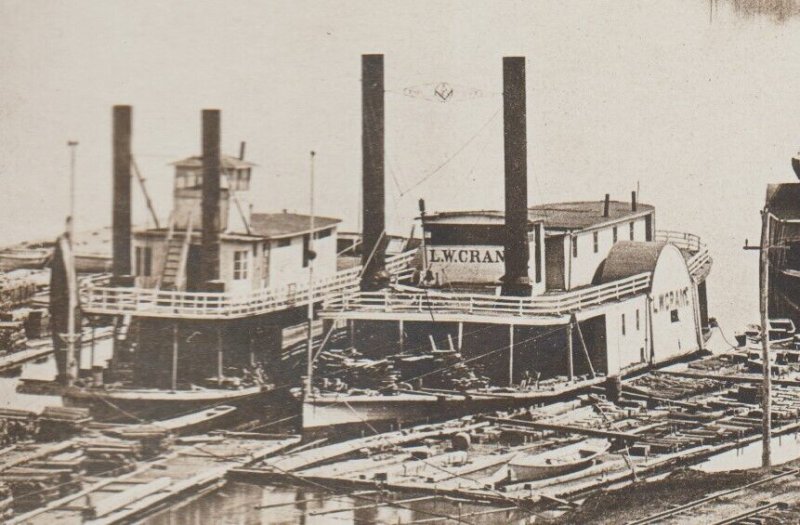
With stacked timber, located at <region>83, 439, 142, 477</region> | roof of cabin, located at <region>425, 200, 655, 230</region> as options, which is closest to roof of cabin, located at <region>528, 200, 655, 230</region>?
roof of cabin, located at <region>425, 200, 655, 230</region>

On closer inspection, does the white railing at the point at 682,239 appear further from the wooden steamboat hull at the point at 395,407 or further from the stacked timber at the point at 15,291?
the stacked timber at the point at 15,291

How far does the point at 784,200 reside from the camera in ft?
43.0

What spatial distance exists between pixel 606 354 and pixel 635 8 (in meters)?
3.00

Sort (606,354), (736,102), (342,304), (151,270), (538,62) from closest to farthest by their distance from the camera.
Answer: (151,270)
(342,304)
(538,62)
(606,354)
(736,102)

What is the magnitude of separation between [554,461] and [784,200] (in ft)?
17.5

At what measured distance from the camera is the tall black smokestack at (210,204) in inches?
281

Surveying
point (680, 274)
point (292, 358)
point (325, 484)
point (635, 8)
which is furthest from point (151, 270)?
point (680, 274)

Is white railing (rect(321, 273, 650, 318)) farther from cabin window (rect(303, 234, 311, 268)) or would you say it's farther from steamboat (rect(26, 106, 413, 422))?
steamboat (rect(26, 106, 413, 422))

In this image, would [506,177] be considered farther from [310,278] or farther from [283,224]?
[283,224]

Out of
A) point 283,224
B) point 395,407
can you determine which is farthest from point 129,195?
point 395,407

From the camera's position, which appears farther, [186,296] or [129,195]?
[186,296]

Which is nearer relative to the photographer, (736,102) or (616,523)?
(616,523)

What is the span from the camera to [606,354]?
34.3 ft

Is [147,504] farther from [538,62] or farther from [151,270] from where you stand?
[538,62]
